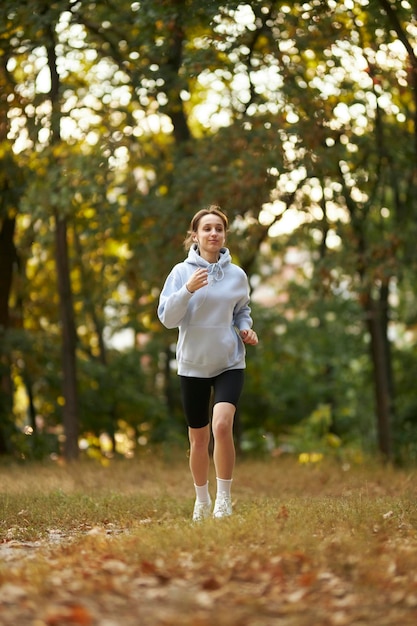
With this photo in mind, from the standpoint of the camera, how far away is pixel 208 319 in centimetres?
768

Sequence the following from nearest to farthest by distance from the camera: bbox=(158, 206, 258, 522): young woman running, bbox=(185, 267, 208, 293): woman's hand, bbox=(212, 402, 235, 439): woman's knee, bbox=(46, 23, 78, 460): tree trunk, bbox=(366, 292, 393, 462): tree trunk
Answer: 1. bbox=(185, 267, 208, 293): woman's hand
2. bbox=(212, 402, 235, 439): woman's knee
3. bbox=(158, 206, 258, 522): young woman running
4. bbox=(46, 23, 78, 460): tree trunk
5. bbox=(366, 292, 393, 462): tree trunk

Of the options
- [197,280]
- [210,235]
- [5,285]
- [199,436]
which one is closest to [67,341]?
[5,285]

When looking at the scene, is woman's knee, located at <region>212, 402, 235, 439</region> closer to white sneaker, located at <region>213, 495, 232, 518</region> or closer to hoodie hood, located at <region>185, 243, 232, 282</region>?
white sneaker, located at <region>213, 495, 232, 518</region>

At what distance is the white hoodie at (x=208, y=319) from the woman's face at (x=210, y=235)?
2.9 inches

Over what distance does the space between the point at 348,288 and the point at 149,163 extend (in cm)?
365

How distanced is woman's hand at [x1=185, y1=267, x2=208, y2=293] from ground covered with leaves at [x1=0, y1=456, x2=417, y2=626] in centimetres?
158

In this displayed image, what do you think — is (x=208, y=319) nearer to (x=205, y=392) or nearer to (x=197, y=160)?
(x=205, y=392)

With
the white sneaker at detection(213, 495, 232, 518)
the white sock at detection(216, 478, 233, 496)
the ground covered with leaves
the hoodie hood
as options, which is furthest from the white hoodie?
the ground covered with leaves

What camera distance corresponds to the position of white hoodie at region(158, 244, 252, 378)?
25.1ft

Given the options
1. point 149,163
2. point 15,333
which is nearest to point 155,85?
point 149,163

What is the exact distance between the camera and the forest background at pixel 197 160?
546 inches

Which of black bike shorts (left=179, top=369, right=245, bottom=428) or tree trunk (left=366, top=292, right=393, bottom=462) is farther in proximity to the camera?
tree trunk (left=366, top=292, right=393, bottom=462)

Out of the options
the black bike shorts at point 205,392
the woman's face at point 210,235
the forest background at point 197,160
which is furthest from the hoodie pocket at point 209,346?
the forest background at point 197,160

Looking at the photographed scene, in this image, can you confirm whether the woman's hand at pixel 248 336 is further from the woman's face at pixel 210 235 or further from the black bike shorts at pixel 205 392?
the woman's face at pixel 210 235
